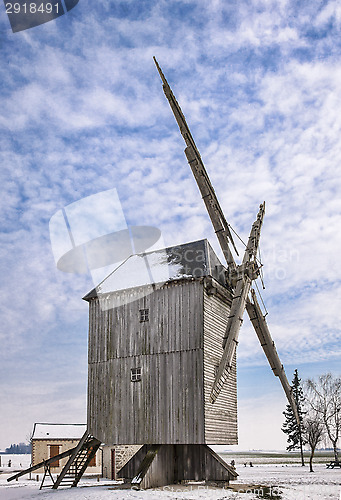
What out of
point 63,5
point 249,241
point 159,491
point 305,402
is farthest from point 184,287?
point 305,402

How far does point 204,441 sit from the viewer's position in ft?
65.2

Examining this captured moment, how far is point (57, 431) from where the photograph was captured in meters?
41.2

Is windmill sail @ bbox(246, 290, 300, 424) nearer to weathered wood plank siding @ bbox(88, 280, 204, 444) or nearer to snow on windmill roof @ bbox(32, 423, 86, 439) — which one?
weathered wood plank siding @ bbox(88, 280, 204, 444)

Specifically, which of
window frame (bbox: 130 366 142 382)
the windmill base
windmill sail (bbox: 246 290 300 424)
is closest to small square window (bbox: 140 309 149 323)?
window frame (bbox: 130 366 142 382)

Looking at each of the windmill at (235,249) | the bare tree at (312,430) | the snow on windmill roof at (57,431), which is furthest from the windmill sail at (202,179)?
the snow on windmill roof at (57,431)

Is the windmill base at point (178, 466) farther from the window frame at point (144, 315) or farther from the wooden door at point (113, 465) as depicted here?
the wooden door at point (113, 465)

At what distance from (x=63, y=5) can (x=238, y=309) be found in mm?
14852

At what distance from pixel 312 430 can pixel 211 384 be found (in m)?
24.9

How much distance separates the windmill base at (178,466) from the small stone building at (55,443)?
48.8 feet

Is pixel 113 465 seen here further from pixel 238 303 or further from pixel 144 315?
pixel 238 303

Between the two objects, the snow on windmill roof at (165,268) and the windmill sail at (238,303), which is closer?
the windmill sail at (238,303)

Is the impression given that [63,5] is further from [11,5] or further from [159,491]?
[159,491]

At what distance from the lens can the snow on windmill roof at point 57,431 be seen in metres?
40.2

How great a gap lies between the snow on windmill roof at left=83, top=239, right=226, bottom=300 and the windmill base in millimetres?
7084
